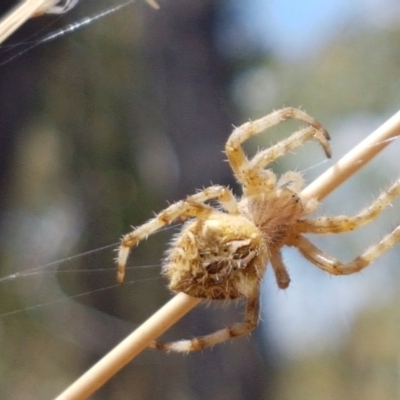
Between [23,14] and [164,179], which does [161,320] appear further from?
[164,179]

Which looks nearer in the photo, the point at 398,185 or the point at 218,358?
the point at 398,185

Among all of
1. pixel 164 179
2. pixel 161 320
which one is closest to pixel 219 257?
pixel 161 320

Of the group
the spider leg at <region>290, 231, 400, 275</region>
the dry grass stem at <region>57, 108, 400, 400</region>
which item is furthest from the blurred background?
the dry grass stem at <region>57, 108, 400, 400</region>

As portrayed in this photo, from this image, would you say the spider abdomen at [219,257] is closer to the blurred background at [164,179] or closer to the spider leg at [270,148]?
the spider leg at [270,148]

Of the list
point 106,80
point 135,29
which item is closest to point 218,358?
point 106,80

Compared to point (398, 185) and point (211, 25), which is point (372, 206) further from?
point (211, 25)

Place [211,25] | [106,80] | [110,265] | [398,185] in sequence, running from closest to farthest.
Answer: [398,185], [110,265], [106,80], [211,25]

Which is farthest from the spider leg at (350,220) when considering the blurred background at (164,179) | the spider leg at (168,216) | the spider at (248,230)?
the blurred background at (164,179)
